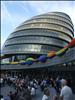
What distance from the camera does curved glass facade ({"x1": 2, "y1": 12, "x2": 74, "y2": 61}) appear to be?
271ft

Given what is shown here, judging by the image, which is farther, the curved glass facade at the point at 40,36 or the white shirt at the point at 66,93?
the curved glass facade at the point at 40,36

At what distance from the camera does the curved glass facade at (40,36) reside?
82.5m

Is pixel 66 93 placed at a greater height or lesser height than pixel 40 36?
lesser

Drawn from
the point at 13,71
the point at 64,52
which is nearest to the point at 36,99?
the point at 64,52

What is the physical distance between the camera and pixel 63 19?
295 ft

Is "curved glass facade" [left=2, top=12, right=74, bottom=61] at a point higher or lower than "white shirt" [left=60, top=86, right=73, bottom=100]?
higher

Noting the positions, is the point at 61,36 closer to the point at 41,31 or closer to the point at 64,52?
→ the point at 41,31

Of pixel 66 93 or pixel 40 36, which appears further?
pixel 40 36

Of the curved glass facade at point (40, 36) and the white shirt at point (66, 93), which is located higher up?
the curved glass facade at point (40, 36)

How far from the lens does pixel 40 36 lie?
82.6m

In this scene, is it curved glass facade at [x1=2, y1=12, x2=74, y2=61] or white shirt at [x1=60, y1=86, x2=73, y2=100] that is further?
curved glass facade at [x1=2, y1=12, x2=74, y2=61]

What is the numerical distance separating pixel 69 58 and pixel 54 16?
199 feet

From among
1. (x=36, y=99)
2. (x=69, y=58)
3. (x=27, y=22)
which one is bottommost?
(x=36, y=99)

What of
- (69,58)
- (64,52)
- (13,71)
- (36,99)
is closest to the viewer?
(36,99)
